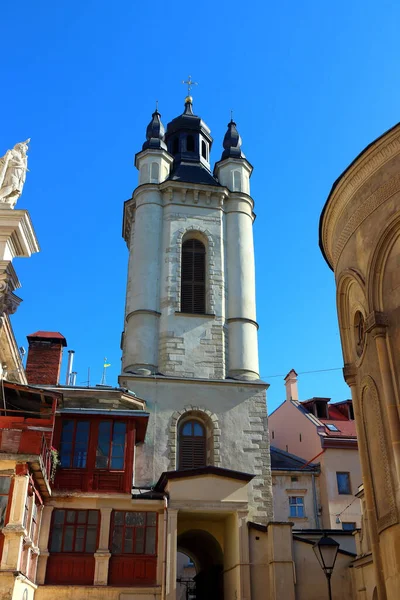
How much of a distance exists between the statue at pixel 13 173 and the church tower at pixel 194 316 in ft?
33.6

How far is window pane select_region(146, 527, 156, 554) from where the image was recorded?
20453 millimetres

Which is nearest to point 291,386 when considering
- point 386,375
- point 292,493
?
point 292,493

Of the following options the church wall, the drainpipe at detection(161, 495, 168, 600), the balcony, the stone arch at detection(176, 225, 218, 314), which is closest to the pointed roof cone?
the stone arch at detection(176, 225, 218, 314)

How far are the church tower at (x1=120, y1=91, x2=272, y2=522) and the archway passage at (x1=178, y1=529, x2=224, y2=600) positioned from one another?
2.20 meters

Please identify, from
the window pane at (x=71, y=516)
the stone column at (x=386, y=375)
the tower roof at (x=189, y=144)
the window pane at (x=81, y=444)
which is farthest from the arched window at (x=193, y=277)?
the stone column at (x=386, y=375)

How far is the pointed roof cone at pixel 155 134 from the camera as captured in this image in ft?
118

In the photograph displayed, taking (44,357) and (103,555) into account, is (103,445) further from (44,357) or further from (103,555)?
(44,357)

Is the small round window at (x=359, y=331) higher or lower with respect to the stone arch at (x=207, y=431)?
lower

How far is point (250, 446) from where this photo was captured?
2706 centimetres

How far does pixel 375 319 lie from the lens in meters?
14.1

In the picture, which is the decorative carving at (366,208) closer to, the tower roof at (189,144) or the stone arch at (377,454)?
the stone arch at (377,454)

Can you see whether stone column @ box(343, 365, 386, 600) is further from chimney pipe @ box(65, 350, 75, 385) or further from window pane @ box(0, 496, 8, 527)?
chimney pipe @ box(65, 350, 75, 385)

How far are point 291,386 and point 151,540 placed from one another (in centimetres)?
2501

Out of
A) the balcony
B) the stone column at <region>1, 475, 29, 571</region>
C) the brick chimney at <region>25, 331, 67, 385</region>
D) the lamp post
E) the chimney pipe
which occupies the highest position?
the chimney pipe
